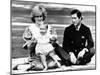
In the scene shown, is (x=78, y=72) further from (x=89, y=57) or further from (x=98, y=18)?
(x=98, y=18)

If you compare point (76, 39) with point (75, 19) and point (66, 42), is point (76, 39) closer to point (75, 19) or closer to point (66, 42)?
point (66, 42)

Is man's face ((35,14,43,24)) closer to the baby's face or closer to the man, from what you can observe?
the baby's face

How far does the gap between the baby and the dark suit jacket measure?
0.19 metres

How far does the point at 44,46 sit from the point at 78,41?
0.46 meters

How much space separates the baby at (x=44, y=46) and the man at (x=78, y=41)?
190 mm

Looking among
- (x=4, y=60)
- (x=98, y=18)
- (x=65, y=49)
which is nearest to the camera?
(x=4, y=60)

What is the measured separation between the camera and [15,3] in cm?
222

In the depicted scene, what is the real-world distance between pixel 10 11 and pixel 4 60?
1.82 feet

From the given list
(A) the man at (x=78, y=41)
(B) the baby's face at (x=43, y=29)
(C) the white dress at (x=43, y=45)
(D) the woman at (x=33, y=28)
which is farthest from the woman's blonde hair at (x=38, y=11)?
(A) the man at (x=78, y=41)

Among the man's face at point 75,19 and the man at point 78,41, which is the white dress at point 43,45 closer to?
the man at point 78,41

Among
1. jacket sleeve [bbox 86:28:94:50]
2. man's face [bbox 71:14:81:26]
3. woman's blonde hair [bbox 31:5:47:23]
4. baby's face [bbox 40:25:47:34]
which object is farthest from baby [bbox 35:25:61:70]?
jacket sleeve [bbox 86:28:94:50]

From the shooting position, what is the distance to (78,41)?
2477mm

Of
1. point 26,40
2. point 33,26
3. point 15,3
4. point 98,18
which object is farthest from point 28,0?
point 98,18

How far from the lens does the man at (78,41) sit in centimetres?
244
